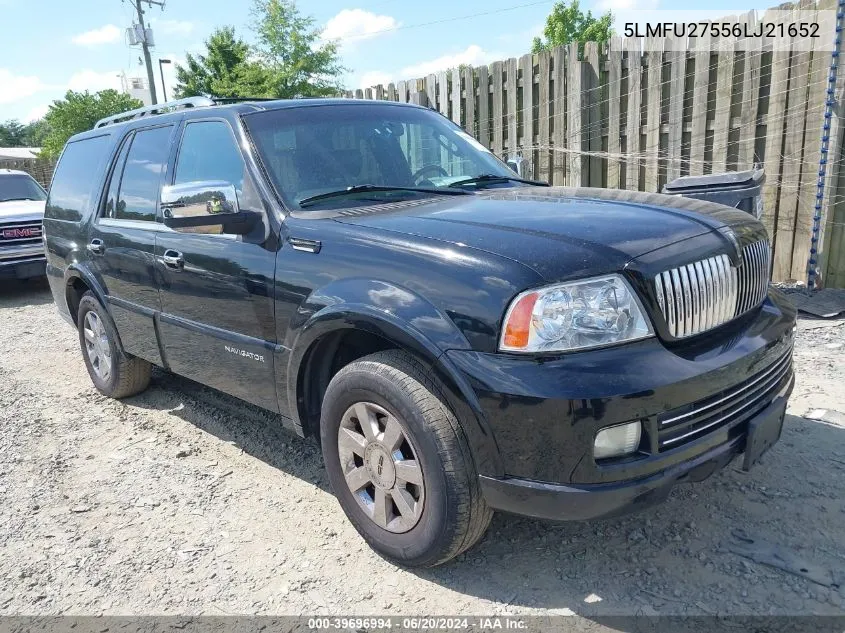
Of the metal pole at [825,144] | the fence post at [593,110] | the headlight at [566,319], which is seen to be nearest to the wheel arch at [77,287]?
the headlight at [566,319]

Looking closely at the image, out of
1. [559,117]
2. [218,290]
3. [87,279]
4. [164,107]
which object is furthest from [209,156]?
[559,117]

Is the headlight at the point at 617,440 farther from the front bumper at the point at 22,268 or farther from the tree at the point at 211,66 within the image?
the tree at the point at 211,66

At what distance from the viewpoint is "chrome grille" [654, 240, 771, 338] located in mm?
2412

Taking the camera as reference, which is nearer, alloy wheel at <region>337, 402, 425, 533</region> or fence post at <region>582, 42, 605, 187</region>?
alloy wheel at <region>337, 402, 425, 533</region>

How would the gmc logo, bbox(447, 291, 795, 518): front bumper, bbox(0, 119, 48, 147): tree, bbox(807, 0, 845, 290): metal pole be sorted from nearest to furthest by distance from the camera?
1. bbox(447, 291, 795, 518): front bumper
2. bbox(807, 0, 845, 290): metal pole
3. the gmc logo
4. bbox(0, 119, 48, 147): tree

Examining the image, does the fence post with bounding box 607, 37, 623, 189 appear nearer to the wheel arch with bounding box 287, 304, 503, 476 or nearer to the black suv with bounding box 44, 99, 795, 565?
the black suv with bounding box 44, 99, 795, 565

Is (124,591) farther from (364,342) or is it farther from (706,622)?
(706,622)

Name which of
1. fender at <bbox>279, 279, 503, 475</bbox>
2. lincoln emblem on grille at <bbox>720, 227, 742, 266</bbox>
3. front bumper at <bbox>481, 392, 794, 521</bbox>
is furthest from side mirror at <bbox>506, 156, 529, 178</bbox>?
front bumper at <bbox>481, 392, 794, 521</bbox>

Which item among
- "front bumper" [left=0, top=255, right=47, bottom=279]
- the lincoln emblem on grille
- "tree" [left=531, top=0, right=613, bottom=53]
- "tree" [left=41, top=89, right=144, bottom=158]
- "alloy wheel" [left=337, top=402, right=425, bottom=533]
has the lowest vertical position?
"front bumper" [left=0, top=255, right=47, bottom=279]

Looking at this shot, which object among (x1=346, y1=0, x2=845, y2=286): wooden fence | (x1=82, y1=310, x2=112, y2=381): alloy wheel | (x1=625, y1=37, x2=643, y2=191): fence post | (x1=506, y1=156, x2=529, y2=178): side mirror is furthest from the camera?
(x1=625, y1=37, x2=643, y2=191): fence post

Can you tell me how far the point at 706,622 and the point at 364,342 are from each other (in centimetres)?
174

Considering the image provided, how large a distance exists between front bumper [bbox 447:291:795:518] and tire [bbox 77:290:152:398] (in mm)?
3353

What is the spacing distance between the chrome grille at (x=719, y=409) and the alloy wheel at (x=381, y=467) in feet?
3.05

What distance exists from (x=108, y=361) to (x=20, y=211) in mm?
6948
